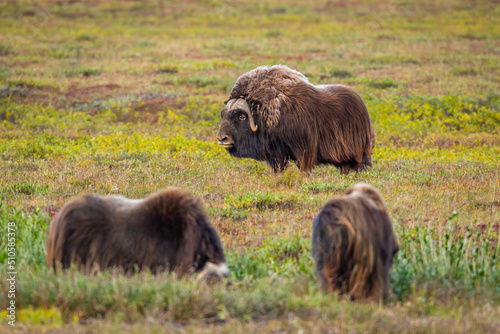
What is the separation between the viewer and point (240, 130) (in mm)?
9656

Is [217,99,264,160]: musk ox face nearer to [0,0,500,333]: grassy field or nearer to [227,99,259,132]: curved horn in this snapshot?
[227,99,259,132]: curved horn

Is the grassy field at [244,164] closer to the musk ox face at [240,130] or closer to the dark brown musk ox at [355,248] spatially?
the dark brown musk ox at [355,248]

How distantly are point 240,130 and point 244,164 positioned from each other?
4.29ft

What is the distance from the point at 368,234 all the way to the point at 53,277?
7.31 ft

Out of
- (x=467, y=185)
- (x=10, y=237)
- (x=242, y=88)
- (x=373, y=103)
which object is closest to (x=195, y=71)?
(x=373, y=103)

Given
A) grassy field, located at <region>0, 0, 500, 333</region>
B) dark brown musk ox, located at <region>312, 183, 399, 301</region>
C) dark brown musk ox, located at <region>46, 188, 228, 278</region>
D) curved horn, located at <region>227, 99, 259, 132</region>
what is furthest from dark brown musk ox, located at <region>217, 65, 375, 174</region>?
dark brown musk ox, located at <region>46, 188, 228, 278</region>

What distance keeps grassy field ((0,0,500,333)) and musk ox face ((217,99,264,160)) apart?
45 centimetres

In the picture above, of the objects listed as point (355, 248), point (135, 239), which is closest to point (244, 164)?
point (135, 239)

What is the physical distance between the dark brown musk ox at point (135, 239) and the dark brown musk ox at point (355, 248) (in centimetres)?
79

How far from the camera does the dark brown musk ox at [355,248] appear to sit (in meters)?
4.25

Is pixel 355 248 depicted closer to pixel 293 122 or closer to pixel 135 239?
pixel 135 239

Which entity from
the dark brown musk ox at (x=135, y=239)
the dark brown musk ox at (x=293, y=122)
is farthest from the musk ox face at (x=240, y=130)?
the dark brown musk ox at (x=135, y=239)

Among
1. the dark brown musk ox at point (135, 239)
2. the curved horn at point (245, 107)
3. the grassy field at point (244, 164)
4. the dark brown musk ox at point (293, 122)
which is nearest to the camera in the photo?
the grassy field at point (244, 164)

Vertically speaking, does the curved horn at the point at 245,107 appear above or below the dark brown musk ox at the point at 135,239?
above
